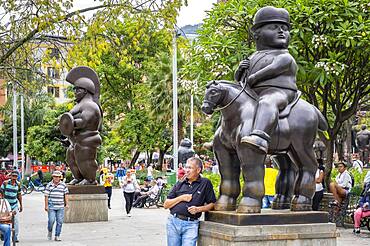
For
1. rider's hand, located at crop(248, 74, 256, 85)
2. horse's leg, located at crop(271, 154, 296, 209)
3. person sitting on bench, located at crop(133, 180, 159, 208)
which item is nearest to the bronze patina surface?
horse's leg, located at crop(271, 154, 296, 209)

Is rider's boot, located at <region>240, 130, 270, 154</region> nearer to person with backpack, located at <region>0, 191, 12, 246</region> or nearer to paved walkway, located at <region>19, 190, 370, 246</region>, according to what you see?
person with backpack, located at <region>0, 191, 12, 246</region>

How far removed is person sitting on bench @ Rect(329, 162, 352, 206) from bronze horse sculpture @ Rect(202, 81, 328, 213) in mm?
7939

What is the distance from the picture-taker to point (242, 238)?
712 cm

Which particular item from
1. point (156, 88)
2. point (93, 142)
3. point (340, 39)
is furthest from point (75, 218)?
point (156, 88)

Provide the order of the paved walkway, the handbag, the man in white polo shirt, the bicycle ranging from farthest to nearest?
the bicycle < the man in white polo shirt < the paved walkway < the handbag

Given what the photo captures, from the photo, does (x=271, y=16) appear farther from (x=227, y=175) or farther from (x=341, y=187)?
(x=341, y=187)

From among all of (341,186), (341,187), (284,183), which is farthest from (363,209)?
(284,183)

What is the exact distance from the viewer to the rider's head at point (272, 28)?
25.6 ft

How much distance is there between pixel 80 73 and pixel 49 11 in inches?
155

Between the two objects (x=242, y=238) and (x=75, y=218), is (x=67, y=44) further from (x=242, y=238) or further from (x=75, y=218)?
(x=242, y=238)

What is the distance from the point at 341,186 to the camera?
52.8 ft

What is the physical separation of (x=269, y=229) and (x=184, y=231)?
1089 mm

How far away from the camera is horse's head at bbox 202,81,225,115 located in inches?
299

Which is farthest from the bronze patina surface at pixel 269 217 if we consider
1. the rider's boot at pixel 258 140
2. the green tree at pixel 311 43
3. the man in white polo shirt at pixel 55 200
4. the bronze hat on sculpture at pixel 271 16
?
the green tree at pixel 311 43
